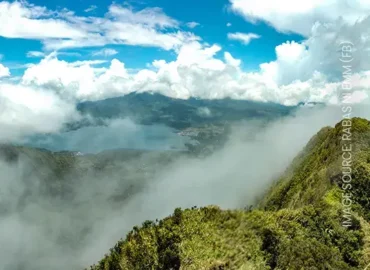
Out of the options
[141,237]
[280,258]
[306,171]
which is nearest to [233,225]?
[280,258]

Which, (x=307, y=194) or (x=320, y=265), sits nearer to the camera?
(x=320, y=265)

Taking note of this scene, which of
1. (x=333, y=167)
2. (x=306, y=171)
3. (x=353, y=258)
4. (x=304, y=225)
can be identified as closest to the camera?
(x=353, y=258)

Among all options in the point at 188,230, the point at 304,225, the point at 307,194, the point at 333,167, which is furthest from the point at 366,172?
the point at 188,230

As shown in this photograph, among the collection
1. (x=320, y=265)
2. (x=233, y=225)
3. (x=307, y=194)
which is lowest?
(x=320, y=265)

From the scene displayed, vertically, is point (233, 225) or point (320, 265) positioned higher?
point (233, 225)

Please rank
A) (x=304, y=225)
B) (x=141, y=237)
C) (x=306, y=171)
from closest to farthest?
(x=304, y=225)
(x=141, y=237)
(x=306, y=171)

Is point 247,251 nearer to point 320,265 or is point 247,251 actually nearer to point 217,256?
point 217,256

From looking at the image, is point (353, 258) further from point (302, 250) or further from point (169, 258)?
point (169, 258)
